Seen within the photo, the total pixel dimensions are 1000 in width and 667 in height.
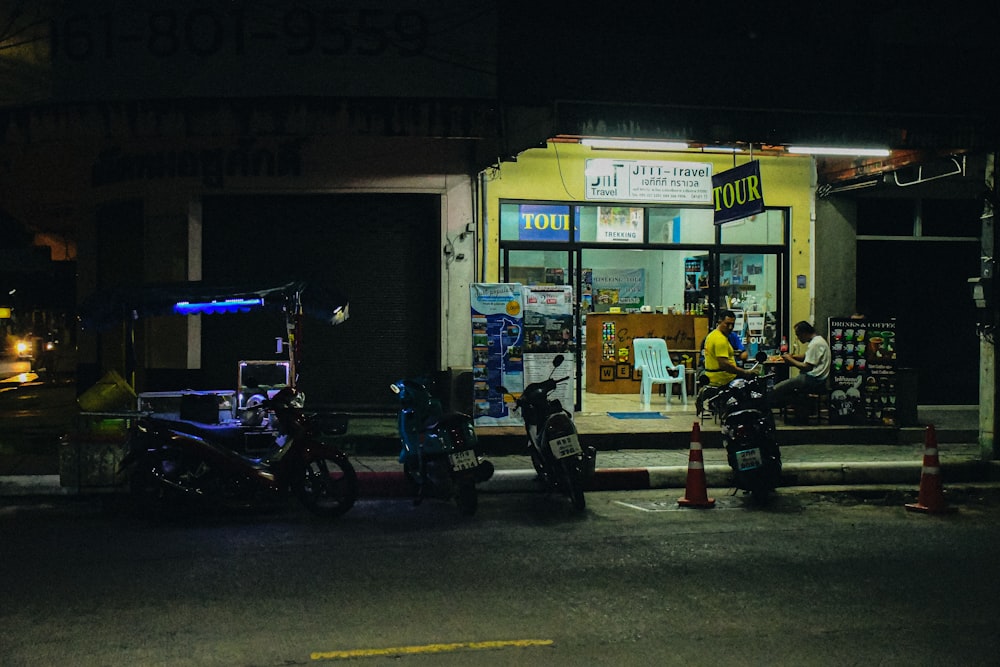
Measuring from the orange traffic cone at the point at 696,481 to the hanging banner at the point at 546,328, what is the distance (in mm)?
3997

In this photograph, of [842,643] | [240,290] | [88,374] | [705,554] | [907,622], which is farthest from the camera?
[88,374]

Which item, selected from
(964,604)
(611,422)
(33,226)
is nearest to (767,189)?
(611,422)

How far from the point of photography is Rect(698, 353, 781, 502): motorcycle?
→ 392 inches

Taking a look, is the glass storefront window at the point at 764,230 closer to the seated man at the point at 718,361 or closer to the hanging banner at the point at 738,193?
the hanging banner at the point at 738,193

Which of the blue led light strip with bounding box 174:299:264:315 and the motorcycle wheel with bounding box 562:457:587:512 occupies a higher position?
the blue led light strip with bounding box 174:299:264:315

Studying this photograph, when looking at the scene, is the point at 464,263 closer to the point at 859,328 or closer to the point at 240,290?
the point at 240,290

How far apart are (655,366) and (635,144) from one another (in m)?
4.53

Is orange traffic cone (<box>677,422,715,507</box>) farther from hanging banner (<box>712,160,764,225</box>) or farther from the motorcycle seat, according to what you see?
hanging banner (<box>712,160,764,225</box>)

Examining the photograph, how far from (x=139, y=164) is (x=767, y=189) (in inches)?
421

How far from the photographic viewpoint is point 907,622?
5.73 m

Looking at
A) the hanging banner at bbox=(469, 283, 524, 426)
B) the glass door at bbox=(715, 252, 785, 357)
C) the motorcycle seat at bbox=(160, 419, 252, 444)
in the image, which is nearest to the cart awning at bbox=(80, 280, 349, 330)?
the motorcycle seat at bbox=(160, 419, 252, 444)

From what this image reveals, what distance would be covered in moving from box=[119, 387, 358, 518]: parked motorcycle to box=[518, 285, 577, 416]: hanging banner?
16.5 feet

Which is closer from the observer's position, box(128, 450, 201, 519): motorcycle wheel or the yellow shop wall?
box(128, 450, 201, 519): motorcycle wheel

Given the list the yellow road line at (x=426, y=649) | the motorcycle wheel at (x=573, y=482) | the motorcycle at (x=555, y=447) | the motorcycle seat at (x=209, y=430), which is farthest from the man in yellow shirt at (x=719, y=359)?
the yellow road line at (x=426, y=649)
